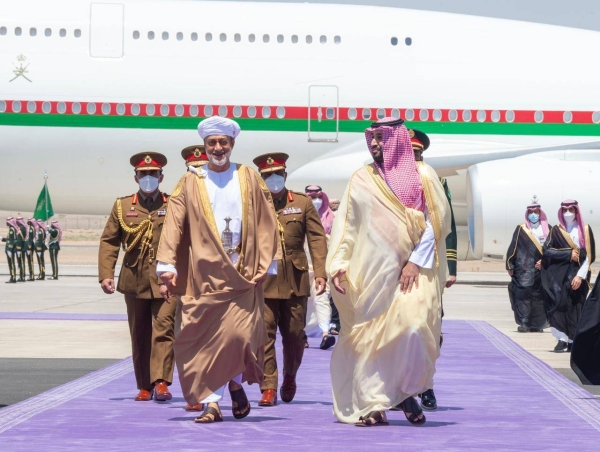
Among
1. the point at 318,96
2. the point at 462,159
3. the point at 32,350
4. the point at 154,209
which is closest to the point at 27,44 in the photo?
the point at 318,96

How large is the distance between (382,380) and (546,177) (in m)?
14.2

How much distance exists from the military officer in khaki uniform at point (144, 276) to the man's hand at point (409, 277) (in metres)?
1.77

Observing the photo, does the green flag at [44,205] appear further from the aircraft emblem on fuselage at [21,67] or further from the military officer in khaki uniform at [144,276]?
the military officer in khaki uniform at [144,276]

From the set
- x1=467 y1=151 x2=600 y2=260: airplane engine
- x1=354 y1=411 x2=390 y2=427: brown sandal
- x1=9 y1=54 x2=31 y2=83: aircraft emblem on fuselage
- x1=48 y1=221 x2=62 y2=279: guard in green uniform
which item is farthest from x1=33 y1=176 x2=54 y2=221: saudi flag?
x1=354 y1=411 x2=390 y2=427: brown sandal

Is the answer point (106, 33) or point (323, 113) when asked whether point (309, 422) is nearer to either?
point (323, 113)

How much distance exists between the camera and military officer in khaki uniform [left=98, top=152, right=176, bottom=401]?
830cm

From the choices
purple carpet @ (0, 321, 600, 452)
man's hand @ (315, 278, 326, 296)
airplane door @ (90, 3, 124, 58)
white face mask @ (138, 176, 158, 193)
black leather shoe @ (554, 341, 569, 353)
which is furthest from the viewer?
airplane door @ (90, 3, 124, 58)

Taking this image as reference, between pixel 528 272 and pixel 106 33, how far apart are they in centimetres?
→ 941

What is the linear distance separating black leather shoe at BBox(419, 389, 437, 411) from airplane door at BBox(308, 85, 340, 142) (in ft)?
46.5

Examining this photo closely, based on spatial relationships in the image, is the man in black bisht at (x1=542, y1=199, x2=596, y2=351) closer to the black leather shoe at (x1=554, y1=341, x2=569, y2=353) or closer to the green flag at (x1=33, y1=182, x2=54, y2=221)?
the black leather shoe at (x1=554, y1=341, x2=569, y2=353)

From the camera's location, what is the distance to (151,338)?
8.56m

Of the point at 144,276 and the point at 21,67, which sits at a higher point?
the point at 21,67

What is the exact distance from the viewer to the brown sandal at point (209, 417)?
719cm

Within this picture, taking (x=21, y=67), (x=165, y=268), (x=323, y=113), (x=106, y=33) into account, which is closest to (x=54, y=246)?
(x=21, y=67)
